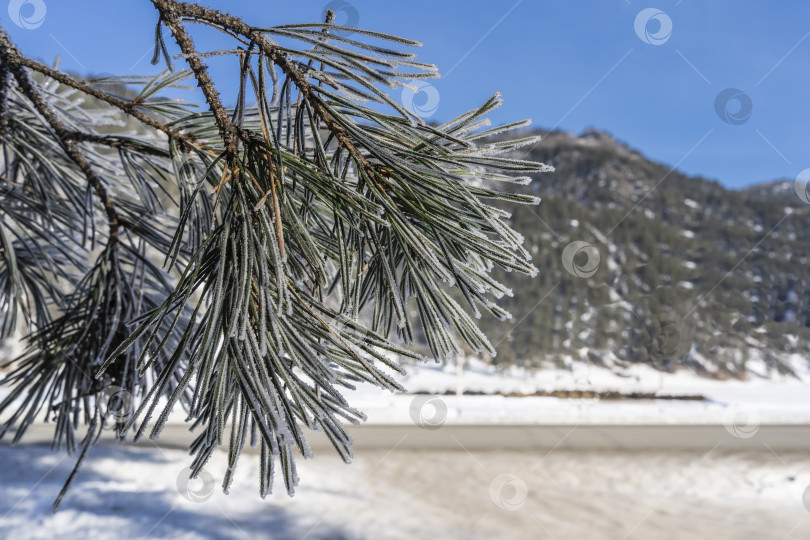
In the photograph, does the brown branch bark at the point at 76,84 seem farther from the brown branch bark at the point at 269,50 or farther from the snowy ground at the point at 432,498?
the snowy ground at the point at 432,498

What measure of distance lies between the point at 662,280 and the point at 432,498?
26.6 ft

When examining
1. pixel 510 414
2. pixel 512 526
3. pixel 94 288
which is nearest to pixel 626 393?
pixel 510 414

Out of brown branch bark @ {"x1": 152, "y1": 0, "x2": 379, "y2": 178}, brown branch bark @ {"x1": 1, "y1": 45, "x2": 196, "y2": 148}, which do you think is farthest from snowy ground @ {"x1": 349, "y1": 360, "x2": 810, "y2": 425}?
brown branch bark @ {"x1": 152, "y1": 0, "x2": 379, "y2": 178}

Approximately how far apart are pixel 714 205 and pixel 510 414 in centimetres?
1021

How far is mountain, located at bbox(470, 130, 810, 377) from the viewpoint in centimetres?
780

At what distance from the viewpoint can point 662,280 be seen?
930cm

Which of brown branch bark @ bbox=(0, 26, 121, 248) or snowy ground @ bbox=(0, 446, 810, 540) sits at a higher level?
brown branch bark @ bbox=(0, 26, 121, 248)

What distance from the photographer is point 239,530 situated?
1.78 meters

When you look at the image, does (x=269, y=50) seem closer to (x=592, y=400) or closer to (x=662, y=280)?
(x=592, y=400)

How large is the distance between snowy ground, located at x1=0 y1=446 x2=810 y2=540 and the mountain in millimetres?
3472

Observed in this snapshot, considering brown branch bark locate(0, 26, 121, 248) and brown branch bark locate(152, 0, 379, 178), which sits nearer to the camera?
brown branch bark locate(152, 0, 379, 178)

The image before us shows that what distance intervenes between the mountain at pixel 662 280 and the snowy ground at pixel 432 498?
3.47 meters

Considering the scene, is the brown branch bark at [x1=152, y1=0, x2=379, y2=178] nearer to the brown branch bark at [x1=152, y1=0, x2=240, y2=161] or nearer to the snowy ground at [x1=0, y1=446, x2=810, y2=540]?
A: the brown branch bark at [x1=152, y1=0, x2=240, y2=161]

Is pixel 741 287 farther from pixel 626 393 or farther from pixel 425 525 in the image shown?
pixel 425 525
